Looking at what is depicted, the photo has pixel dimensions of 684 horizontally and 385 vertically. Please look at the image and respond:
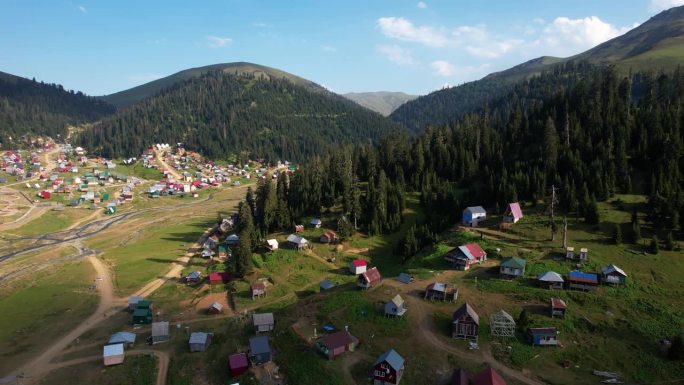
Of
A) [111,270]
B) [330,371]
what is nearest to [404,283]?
[330,371]

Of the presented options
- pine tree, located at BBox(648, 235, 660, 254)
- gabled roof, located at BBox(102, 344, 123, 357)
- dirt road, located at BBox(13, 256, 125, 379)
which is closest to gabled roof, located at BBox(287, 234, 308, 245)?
dirt road, located at BBox(13, 256, 125, 379)

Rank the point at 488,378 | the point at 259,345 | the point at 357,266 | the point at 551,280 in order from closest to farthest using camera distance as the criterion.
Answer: the point at 488,378, the point at 259,345, the point at 551,280, the point at 357,266

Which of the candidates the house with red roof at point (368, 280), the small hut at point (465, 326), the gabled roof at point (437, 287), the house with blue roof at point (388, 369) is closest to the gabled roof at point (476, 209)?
the house with red roof at point (368, 280)

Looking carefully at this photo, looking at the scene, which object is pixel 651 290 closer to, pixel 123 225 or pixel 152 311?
pixel 152 311

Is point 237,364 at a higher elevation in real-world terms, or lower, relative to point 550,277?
lower

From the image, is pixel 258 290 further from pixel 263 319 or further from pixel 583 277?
pixel 583 277

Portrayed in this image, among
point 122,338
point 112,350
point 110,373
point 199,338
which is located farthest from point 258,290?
point 110,373
